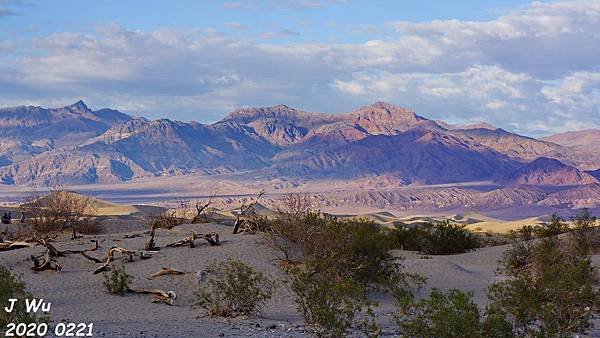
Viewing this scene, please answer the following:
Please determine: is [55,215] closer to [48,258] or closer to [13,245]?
[13,245]

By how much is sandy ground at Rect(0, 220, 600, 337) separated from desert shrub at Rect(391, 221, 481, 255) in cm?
242

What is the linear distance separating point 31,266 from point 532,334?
19.0 meters

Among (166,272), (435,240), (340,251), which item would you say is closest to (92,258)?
(166,272)

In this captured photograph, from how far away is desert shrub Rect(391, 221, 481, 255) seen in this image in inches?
1575

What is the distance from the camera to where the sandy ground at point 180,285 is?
1866cm

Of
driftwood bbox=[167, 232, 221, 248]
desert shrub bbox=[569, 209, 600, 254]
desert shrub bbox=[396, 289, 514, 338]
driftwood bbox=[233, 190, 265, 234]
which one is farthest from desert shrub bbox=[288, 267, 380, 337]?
desert shrub bbox=[569, 209, 600, 254]

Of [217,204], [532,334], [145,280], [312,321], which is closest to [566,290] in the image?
[532,334]

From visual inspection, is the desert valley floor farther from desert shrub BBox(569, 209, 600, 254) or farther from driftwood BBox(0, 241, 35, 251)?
desert shrub BBox(569, 209, 600, 254)

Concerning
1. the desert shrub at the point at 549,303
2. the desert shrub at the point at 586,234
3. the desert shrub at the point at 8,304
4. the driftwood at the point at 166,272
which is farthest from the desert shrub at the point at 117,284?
the desert shrub at the point at 586,234

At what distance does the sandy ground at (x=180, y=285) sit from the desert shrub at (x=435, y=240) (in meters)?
2.42

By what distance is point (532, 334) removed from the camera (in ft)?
43.3

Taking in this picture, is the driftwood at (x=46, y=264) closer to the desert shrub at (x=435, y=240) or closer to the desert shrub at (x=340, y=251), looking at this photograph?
the desert shrub at (x=340, y=251)

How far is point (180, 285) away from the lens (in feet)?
82.4

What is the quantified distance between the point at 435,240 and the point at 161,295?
19.7 metres
